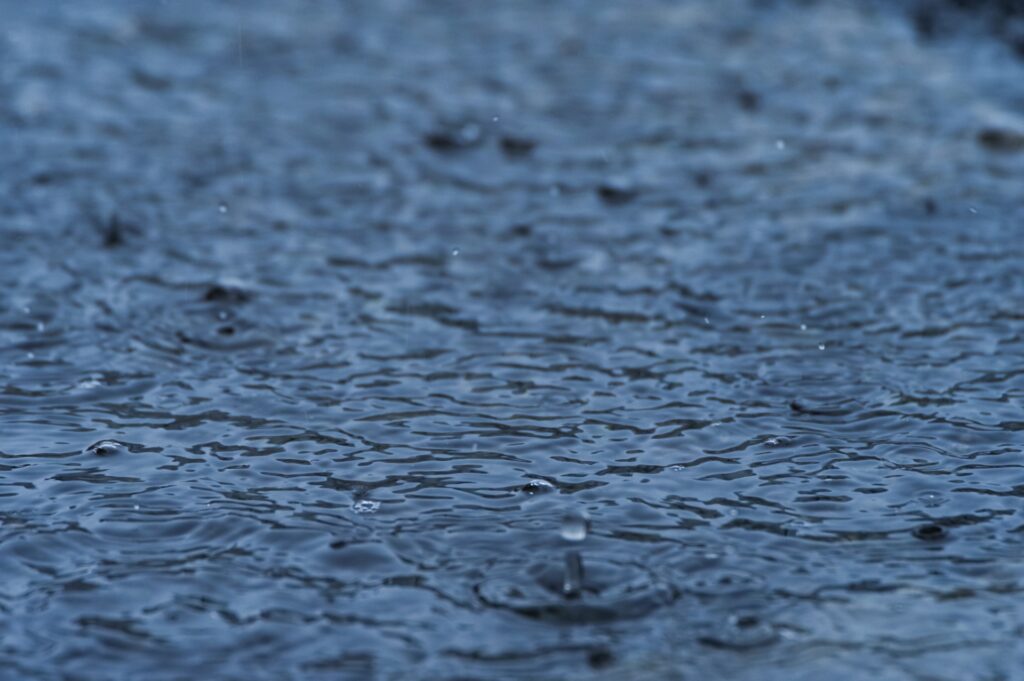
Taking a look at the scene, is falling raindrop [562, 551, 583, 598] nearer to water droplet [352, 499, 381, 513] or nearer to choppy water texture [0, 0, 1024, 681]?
choppy water texture [0, 0, 1024, 681]

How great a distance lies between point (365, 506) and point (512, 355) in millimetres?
1332

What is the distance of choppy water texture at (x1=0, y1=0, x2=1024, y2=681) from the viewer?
372 centimetres

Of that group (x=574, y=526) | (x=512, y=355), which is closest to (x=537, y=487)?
(x=574, y=526)

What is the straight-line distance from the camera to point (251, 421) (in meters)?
4.93

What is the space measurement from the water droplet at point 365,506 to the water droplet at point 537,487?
18.9 inches

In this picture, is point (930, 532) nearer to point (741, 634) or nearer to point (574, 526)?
point (741, 634)

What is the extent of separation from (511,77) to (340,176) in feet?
6.89

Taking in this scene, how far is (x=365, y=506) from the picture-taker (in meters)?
4.34

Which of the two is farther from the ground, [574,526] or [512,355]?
[512,355]

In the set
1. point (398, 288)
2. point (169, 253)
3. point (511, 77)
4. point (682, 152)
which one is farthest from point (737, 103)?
point (169, 253)

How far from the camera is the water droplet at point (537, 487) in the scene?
14.5 feet

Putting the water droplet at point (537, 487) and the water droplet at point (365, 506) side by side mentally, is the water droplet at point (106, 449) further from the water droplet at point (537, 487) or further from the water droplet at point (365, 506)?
the water droplet at point (537, 487)

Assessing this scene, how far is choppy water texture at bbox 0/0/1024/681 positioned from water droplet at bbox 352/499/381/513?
16mm

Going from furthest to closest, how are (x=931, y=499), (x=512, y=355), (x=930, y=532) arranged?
(x=512, y=355) → (x=931, y=499) → (x=930, y=532)
